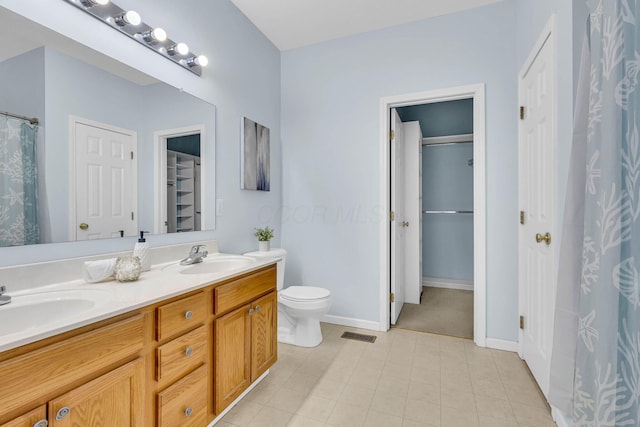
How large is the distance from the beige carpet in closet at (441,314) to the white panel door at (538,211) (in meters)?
0.65

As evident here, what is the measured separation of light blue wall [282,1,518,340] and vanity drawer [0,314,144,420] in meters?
2.03

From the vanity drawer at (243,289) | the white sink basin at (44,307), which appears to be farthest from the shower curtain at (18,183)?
the vanity drawer at (243,289)

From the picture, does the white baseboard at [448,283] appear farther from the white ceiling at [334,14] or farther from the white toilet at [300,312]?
the white ceiling at [334,14]

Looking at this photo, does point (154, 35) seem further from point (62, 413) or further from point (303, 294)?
point (303, 294)

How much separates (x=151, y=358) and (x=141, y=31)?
170 cm

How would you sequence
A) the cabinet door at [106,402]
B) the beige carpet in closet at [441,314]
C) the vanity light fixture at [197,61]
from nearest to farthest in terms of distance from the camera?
1. the cabinet door at [106,402]
2. the vanity light fixture at [197,61]
3. the beige carpet in closet at [441,314]

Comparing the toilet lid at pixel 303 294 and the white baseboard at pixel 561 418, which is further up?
the toilet lid at pixel 303 294

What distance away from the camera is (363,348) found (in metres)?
2.42

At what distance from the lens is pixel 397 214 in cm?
298

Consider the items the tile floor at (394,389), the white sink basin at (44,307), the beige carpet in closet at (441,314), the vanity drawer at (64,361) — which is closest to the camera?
the vanity drawer at (64,361)

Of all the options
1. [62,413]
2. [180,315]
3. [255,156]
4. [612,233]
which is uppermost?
[255,156]

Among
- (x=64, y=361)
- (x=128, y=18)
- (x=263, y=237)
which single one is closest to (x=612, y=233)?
(x=64, y=361)

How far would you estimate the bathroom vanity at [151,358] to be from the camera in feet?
2.73

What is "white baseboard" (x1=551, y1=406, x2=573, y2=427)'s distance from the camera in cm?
144
